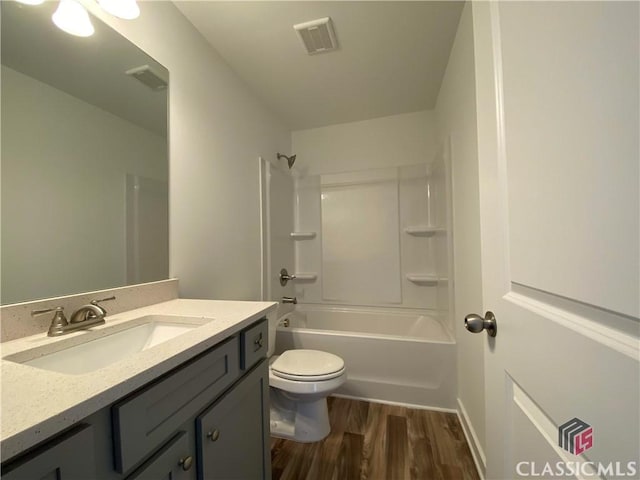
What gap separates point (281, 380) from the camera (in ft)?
4.81

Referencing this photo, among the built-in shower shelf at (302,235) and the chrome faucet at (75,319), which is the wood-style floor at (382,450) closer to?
the chrome faucet at (75,319)

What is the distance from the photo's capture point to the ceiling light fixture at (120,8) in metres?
0.95

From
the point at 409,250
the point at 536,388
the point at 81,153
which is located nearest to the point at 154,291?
the point at 81,153

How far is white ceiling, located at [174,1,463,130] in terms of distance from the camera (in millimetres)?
1354

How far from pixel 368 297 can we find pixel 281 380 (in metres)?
1.41

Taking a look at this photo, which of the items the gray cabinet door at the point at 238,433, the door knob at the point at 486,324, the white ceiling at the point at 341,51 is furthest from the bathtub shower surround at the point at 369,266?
the door knob at the point at 486,324

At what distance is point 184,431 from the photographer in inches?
25.3

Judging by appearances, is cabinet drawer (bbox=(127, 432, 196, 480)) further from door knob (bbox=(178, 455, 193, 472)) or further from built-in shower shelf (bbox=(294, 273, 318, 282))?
built-in shower shelf (bbox=(294, 273, 318, 282))

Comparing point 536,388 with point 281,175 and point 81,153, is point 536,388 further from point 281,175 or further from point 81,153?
point 281,175

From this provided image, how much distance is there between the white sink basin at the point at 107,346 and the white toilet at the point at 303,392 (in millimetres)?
784

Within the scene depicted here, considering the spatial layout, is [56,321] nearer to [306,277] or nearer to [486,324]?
[486,324]

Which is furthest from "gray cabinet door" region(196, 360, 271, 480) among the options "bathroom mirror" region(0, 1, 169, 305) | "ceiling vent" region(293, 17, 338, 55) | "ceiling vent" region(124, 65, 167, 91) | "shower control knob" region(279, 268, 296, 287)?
"ceiling vent" region(293, 17, 338, 55)

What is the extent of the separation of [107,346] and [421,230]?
2.35 metres

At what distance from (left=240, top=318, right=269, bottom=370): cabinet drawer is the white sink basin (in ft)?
0.49
